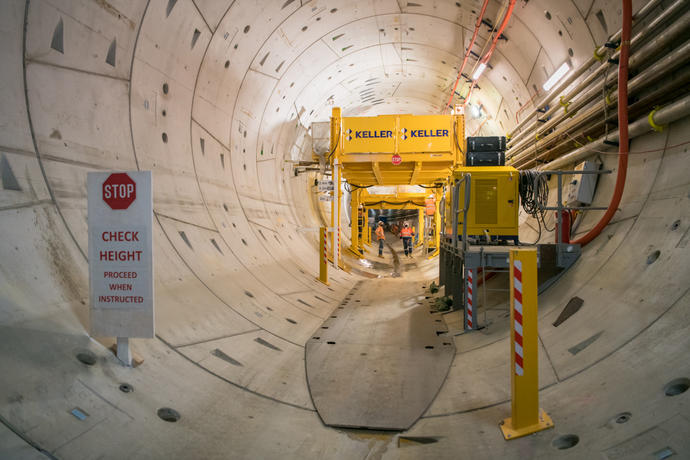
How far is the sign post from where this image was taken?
2514mm

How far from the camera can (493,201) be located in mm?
5727

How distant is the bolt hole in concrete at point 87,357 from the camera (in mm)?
2428

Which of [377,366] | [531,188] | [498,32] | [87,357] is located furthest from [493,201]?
[87,357]

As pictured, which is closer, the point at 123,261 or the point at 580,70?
the point at 123,261

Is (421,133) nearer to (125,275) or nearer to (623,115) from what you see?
(623,115)

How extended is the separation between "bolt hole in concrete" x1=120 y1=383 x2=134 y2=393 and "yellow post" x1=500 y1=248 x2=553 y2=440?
95.9 inches

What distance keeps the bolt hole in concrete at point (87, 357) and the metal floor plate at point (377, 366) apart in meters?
1.62

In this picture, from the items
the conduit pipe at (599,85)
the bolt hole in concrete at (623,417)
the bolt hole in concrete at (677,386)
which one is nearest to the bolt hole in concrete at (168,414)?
the bolt hole in concrete at (623,417)

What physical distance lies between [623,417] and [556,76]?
627cm

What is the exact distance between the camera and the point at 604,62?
194 inches

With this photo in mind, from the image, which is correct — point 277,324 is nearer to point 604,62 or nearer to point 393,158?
point 604,62

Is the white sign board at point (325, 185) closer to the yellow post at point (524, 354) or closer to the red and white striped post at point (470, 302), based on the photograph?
the red and white striped post at point (470, 302)

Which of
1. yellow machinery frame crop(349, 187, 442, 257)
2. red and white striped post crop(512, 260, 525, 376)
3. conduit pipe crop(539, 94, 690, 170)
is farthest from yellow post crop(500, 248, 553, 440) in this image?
yellow machinery frame crop(349, 187, 442, 257)

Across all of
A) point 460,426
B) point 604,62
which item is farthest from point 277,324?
point 604,62
